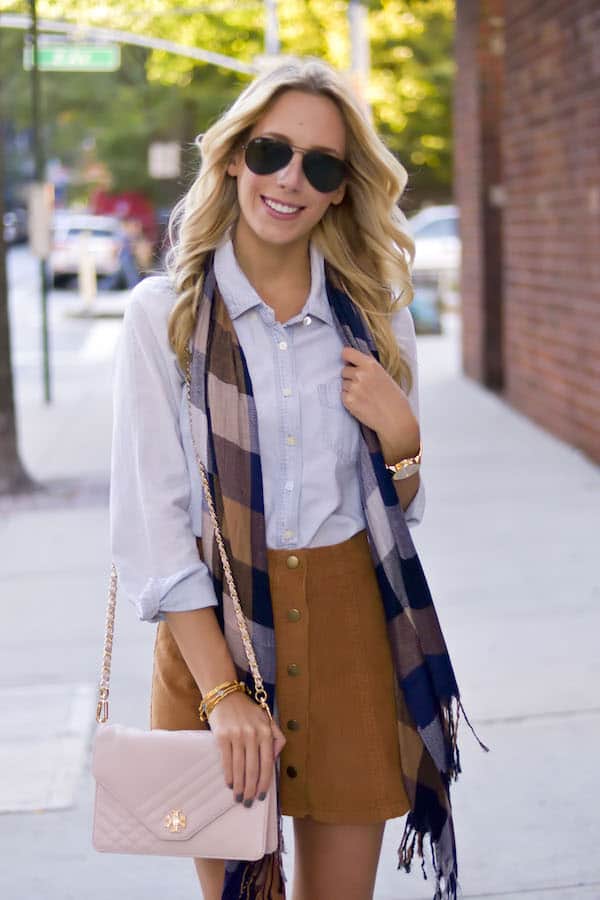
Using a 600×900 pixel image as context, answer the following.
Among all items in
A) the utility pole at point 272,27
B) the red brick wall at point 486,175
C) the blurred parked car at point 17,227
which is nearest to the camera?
the red brick wall at point 486,175

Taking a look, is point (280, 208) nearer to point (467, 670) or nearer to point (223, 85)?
point (467, 670)

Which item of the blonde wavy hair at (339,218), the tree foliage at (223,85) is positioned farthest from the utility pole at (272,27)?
the blonde wavy hair at (339,218)

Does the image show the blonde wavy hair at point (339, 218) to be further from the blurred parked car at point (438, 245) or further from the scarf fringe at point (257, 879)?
the blurred parked car at point (438, 245)

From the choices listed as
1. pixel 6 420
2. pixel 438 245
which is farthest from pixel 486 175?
pixel 438 245

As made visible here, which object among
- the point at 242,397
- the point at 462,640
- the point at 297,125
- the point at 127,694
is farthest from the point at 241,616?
the point at 462,640

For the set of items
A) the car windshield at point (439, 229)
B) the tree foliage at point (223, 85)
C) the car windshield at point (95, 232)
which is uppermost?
the tree foliage at point (223, 85)

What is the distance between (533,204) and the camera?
1181cm

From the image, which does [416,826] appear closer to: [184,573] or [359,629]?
[359,629]

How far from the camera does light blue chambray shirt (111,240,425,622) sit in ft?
7.73

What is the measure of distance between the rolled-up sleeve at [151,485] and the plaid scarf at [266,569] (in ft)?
0.15

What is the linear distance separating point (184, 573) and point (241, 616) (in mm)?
116

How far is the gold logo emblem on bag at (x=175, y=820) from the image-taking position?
2.30m

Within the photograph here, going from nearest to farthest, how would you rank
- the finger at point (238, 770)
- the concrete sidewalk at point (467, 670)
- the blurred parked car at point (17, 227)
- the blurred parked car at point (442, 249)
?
the finger at point (238, 770) → the concrete sidewalk at point (467, 670) → the blurred parked car at point (442, 249) → the blurred parked car at point (17, 227)

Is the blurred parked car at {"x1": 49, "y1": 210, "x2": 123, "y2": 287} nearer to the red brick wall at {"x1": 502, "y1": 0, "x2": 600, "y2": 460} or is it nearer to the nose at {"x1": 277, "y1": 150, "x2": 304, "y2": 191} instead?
the red brick wall at {"x1": 502, "y1": 0, "x2": 600, "y2": 460}
